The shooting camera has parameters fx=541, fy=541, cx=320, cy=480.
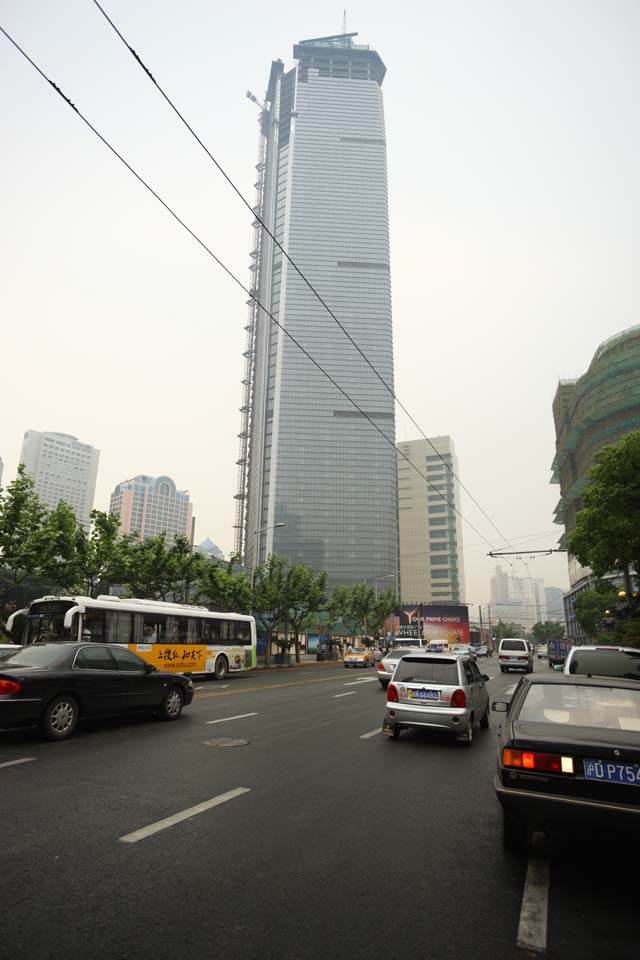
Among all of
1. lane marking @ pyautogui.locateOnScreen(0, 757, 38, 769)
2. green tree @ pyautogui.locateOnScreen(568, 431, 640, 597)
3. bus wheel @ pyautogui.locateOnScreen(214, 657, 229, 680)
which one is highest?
green tree @ pyautogui.locateOnScreen(568, 431, 640, 597)

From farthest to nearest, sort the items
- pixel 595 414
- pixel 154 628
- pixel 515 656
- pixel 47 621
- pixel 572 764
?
pixel 595 414 → pixel 515 656 → pixel 154 628 → pixel 47 621 → pixel 572 764

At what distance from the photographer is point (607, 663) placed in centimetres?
1281

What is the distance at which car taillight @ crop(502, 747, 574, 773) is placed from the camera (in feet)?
13.7

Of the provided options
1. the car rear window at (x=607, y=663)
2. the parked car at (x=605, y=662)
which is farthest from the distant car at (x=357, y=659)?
the car rear window at (x=607, y=663)

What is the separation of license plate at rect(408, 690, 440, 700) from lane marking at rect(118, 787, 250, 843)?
436cm

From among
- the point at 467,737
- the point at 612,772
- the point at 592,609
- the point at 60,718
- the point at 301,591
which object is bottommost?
the point at 467,737

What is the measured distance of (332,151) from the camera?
196250mm

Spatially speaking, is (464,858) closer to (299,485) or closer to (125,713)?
(125,713)

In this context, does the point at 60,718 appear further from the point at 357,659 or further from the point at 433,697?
the point at 357,659

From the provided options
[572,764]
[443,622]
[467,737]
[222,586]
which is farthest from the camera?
[443,622]

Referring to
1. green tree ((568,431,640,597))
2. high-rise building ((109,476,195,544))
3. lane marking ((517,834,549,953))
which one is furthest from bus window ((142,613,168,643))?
high-rise building ((109,476,195,544))

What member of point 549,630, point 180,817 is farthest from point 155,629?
point 549,630

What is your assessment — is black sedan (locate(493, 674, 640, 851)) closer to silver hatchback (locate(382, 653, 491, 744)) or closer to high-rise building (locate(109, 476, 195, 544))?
silver hatchback (locate(382, 653, 491, 744))

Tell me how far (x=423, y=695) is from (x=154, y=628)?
13.9 m
